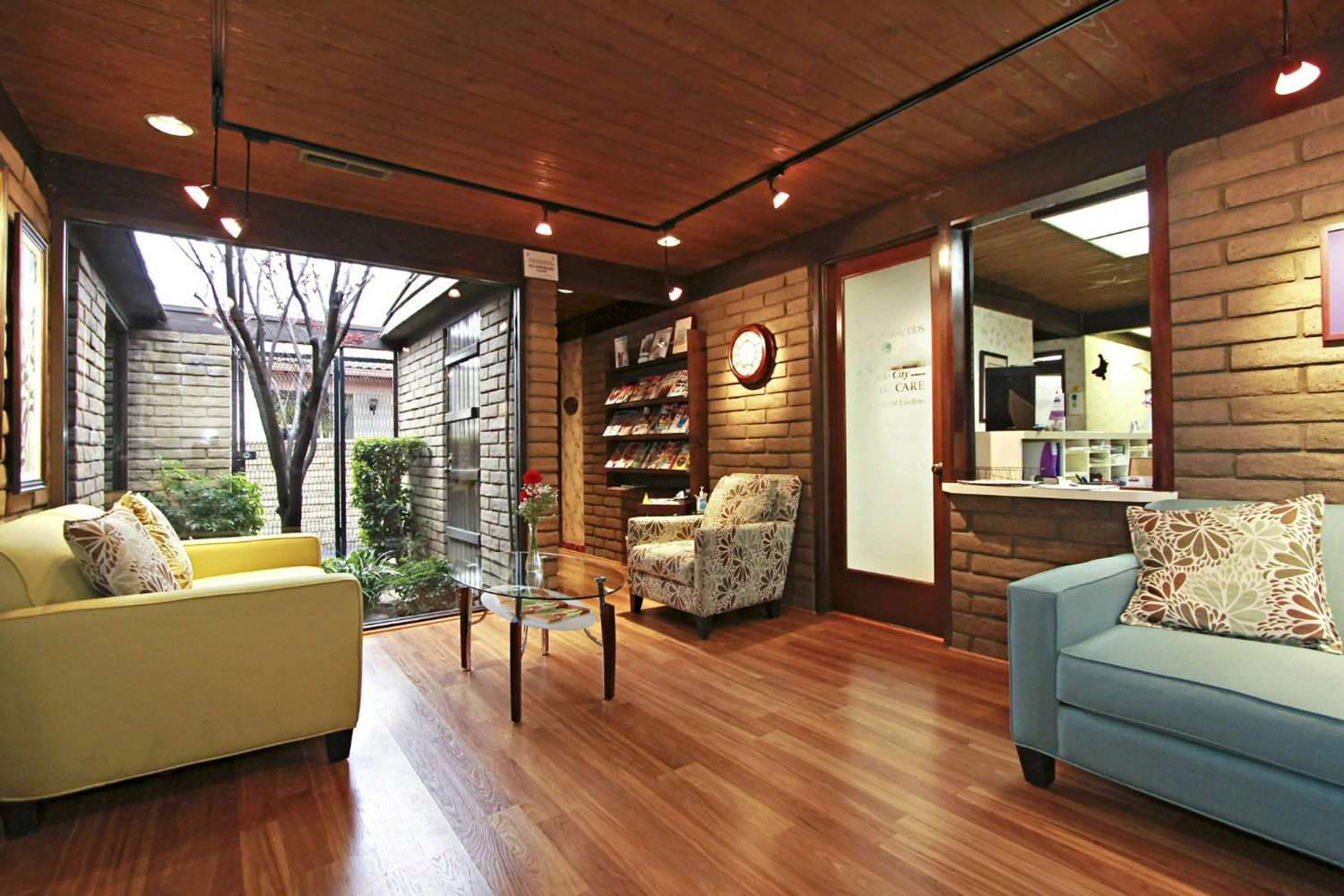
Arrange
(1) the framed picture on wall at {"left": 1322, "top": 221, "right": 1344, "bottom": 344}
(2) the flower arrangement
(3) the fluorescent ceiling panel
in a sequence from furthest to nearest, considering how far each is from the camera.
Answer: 1. (3) the fluorescent ceiling panel
2. (2) the flower arrangement
3. (1) the framed picture on wall at {"left": 1322, "top": 221, "right": 1344, "bottom": 344}

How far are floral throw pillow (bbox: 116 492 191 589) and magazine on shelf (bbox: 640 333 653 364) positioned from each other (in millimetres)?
3622

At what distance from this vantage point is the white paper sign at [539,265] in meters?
4.43

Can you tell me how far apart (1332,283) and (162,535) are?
4518mm

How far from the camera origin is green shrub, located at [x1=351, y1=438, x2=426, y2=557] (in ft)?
14.1

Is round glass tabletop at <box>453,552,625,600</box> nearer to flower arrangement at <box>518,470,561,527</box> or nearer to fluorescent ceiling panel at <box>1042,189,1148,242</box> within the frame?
flower arrangement at <box>518,470,561,527</box>

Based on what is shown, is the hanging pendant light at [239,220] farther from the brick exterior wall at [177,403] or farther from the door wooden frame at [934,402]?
the door wooden frame at [934,402]

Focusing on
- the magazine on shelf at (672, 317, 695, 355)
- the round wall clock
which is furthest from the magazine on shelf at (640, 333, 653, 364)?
the round wall clock

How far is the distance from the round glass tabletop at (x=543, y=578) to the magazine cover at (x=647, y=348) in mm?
2508

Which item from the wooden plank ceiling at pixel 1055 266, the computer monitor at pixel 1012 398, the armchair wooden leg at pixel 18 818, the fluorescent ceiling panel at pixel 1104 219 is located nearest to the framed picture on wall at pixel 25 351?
the armchair wooden leg at pixel 18 818

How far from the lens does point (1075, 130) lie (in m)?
2.94

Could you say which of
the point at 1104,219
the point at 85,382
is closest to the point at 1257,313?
the point at 1104,219

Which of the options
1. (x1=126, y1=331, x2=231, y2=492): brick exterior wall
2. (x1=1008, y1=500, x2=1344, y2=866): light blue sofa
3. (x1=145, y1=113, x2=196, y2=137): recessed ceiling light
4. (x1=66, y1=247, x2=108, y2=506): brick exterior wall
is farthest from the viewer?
(x1=126, y1=331, x2=231, y2=492): brick exterior wall

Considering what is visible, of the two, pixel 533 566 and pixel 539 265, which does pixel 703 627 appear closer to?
pixel 533 566

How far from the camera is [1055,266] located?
5301mm
